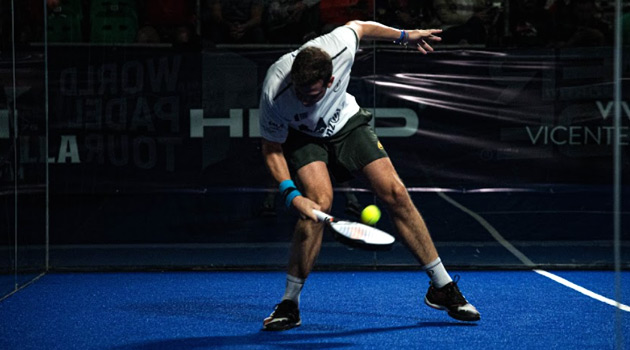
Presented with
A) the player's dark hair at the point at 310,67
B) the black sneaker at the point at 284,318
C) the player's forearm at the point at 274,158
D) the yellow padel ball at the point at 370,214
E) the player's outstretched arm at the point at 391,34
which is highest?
the player's outstretched arm at the point at 391,34

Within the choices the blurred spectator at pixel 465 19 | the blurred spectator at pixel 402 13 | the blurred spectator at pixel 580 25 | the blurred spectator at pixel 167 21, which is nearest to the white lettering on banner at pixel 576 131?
the blurred spectator at pixel 580 25

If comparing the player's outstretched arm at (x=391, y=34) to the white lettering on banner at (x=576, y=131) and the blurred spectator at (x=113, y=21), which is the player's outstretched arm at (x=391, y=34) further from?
the blurred spectator at (x=113, y=21)

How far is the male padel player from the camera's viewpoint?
16.0 feet

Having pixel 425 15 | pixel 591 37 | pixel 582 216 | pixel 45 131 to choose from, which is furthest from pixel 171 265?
pixel 591 37

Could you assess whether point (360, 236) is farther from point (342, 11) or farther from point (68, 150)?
point (68, 150)

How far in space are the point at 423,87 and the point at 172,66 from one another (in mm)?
1878

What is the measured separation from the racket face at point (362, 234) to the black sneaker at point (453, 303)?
101 cm

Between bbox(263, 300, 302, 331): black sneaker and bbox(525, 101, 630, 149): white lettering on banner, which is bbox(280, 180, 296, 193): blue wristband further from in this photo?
bbox(525, 101, 630, 149): white lettering on banner

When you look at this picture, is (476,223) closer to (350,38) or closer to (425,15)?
(425,15)

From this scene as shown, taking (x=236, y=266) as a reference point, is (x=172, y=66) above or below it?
above

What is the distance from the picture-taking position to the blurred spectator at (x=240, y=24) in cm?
707

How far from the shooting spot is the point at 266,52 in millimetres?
7043

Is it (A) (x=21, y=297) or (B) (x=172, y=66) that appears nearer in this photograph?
(A) (x=21, y=297)

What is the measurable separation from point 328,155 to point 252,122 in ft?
6.59
